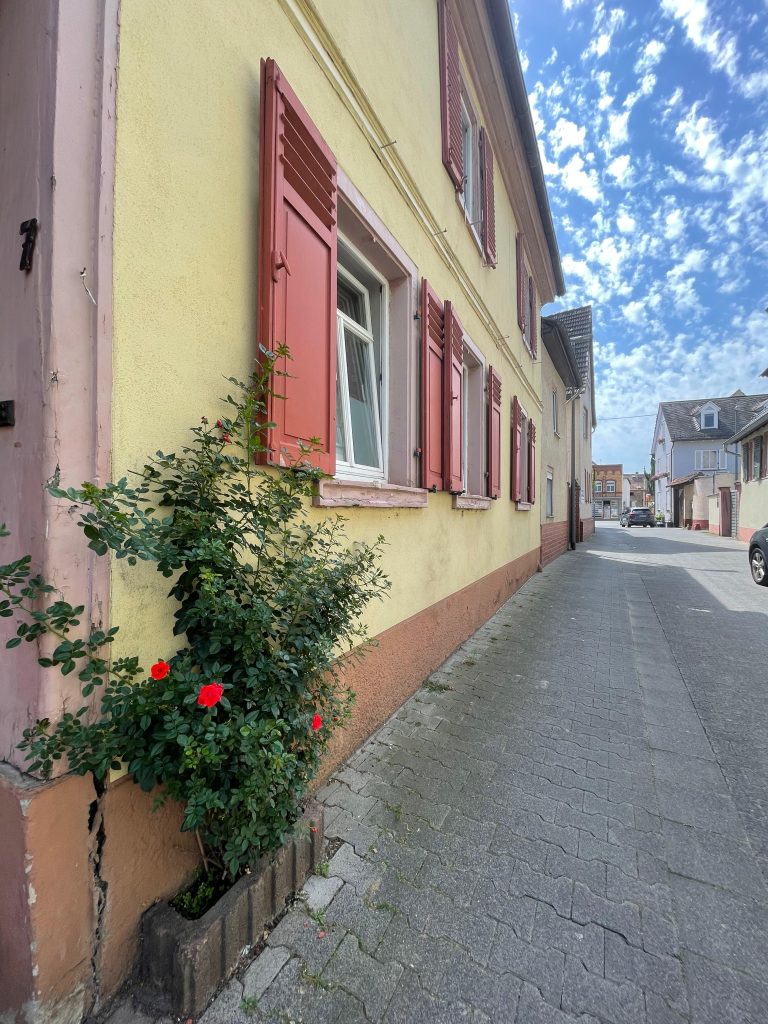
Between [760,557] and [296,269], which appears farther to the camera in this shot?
[760,557]

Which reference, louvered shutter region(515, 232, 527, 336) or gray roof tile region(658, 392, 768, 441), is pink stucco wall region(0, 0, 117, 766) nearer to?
louvered shutter region(515, 232, 527, 336)

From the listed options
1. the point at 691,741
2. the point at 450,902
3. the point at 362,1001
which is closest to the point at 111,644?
the point at 362,1001

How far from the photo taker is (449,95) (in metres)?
4.35

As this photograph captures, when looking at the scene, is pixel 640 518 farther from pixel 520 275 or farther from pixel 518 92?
pixel 518 92

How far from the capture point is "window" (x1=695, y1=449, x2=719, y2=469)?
3734cm

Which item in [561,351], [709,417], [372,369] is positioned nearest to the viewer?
[372,369]

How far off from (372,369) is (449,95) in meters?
3.10

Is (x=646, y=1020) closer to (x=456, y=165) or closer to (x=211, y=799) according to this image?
(x=211, y=799)

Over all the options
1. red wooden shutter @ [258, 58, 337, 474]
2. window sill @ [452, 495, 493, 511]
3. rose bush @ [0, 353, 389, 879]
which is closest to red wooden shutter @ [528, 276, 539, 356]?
window sill @ [452, 495, 493, 511]

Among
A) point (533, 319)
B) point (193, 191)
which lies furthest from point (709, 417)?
point (193, 191)

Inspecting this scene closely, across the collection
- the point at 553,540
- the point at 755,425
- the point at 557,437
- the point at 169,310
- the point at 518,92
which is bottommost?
the point at 553,540

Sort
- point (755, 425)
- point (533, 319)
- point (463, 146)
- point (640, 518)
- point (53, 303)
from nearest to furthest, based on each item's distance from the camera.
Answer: point (53, 303) → point (463, 146) → point (533, 319) → point (755, 425) → point (640, 518)

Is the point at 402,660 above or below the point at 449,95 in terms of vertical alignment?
below

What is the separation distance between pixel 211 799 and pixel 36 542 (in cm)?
88
